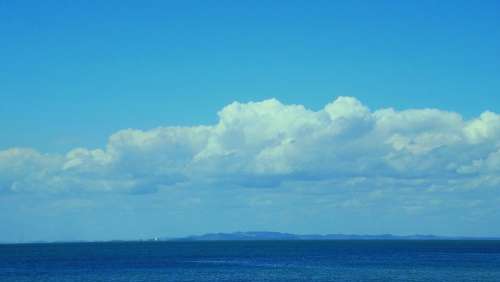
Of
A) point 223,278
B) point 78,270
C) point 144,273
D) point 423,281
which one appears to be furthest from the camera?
point 78,270

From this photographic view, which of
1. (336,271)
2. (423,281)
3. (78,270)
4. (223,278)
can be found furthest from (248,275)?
(78,270)

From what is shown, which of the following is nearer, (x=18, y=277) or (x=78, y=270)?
(x=18, y=277)

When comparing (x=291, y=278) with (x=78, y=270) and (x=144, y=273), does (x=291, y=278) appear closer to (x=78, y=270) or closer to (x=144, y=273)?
(x=144, y=273)

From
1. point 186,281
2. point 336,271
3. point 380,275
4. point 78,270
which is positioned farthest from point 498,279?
point 78,270

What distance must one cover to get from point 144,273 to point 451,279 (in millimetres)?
50194

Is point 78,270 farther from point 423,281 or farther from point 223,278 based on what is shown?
point 423,281

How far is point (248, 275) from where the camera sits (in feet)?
334

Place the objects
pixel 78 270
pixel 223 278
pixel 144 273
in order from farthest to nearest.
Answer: pixel 78 270 → pixel 144 273 → pixel 223 278

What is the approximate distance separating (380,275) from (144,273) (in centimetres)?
3967

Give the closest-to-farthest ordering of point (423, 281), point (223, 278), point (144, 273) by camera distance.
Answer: point (423, 281), point (223, 278), point (144, 273)

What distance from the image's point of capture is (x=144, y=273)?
109 meters

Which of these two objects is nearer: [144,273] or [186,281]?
[186,281]

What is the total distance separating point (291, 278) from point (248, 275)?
8.69m

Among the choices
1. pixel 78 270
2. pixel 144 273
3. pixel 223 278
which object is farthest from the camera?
pixel 78 270
